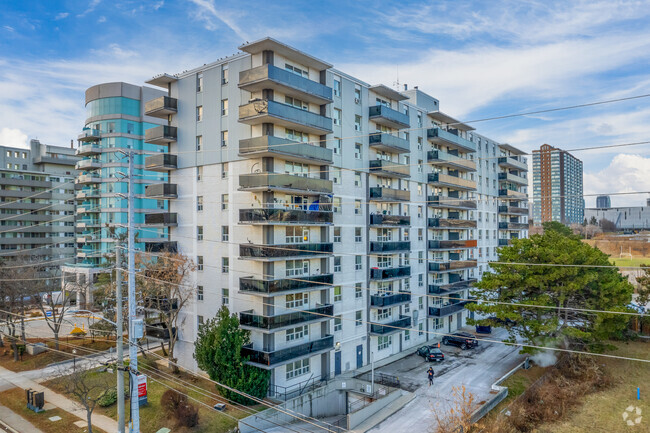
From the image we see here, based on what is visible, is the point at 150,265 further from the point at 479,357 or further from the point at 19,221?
the point at 19,221

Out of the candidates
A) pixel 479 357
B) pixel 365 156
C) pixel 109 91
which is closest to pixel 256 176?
pixel 365 156

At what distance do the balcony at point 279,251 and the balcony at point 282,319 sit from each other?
3837mm

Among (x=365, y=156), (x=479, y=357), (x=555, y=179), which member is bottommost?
(x=479, y=357)

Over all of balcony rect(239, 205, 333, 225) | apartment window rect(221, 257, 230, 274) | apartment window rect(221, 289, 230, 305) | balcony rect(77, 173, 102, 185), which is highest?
balcony rect(77, 173, 102, 185)

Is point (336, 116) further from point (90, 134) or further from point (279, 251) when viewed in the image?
point (90, 134)

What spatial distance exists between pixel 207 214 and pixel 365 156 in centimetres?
1427

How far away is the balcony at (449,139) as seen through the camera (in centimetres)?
4491

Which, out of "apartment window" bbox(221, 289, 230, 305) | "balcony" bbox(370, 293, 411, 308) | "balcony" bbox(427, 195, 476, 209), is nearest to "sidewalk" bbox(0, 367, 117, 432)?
"apartment window" bbox(221, 289, 230, 305)

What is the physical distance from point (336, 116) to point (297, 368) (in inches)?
770

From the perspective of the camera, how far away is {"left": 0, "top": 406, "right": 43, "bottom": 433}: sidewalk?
23.8 meters

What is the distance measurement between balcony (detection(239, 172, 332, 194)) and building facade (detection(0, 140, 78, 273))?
53986mm

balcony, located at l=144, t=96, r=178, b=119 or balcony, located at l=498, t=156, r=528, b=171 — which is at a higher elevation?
balcony, located at l=144, t=96, r=178, b=119

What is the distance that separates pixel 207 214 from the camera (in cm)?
3241

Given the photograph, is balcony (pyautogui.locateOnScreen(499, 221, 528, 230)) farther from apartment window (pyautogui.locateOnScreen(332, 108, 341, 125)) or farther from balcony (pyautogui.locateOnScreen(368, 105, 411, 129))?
apartment window (pyautogui.locateOnScreen(332, 108, 341, 125))
